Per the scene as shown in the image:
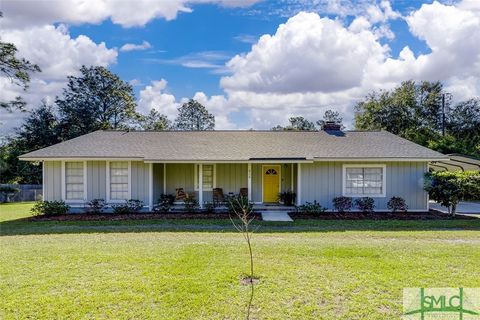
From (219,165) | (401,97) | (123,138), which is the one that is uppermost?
(401,97)

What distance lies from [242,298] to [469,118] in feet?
125

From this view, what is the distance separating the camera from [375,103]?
3909 centimetres

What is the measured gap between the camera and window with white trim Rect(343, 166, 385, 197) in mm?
15266

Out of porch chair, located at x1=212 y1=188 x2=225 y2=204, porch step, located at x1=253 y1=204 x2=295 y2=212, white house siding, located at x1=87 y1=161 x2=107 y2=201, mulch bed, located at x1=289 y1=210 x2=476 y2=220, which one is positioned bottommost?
mulch bed, located at x1=289 y1=210 x2=476 y2=220

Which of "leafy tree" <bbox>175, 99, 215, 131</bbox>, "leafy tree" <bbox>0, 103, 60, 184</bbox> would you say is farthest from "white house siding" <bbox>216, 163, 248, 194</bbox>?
"leafy tree" <bbox>175, 99, 215, 131</bbox>

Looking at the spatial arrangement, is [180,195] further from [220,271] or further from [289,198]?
[220,271]

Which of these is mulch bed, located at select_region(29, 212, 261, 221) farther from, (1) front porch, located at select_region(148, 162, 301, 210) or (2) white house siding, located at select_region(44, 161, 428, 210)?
(1) front porch, located at select_region(148, 162, 301, 210)

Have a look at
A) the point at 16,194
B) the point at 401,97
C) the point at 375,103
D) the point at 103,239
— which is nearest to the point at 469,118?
the point at 401,97

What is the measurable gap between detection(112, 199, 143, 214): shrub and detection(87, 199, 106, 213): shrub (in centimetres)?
54

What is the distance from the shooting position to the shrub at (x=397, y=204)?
14859 mm

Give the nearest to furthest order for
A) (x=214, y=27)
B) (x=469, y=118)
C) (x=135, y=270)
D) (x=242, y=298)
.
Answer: (x=242, y=298) → (x=135, y=270) → (x=214, y=27) → (x=469, y=118)

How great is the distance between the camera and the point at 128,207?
1475 cm

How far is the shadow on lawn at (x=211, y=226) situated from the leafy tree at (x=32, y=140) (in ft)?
71.3

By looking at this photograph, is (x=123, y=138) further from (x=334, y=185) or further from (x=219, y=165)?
(x=334, y=185)
